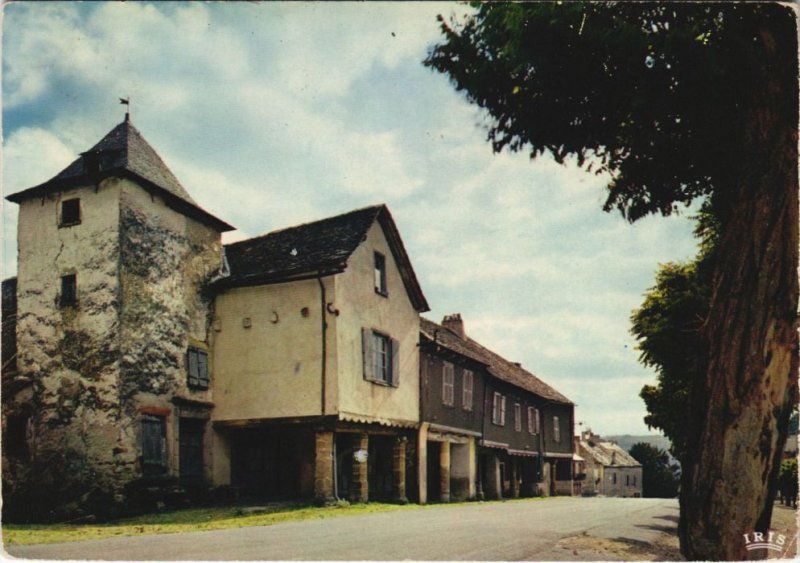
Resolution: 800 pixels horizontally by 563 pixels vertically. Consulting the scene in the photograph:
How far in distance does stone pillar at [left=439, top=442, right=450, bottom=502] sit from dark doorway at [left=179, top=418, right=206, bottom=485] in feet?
29.4

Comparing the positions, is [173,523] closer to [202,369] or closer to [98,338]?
[98,338]

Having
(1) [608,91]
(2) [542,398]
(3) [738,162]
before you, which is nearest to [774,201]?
(3) [738,162]

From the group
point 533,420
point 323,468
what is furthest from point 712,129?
point 533,420

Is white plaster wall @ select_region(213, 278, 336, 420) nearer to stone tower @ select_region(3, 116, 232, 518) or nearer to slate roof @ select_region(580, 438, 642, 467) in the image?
stone tower @ select_region(3, 116, 232, 518)

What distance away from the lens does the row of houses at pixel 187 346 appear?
16.0 metres

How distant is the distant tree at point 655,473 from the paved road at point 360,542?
56976 mm

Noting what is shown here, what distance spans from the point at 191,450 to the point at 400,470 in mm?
6141

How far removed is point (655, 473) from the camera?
218 ft

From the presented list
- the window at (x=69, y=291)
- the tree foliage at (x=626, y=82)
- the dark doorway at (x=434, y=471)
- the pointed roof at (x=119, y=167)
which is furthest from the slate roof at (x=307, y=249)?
the tree foliage at (x=626, y=82)

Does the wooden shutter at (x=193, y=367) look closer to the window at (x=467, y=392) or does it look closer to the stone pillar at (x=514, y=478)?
the window at (x=467, y=392)

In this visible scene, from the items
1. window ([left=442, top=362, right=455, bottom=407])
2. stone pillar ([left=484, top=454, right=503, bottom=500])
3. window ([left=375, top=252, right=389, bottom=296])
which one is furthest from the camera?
stone pillar ([left=484, top=454, right=503, bottom=500])

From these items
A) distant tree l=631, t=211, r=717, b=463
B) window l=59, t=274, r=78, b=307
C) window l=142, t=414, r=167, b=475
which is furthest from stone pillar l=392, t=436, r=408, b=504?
window l=59, t=274, r=78, b=307

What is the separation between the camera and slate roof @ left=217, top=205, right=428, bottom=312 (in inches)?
707

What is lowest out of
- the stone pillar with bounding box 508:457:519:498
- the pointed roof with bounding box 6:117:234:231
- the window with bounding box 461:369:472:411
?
the stone pillar with bounding box 508:457:519:498
